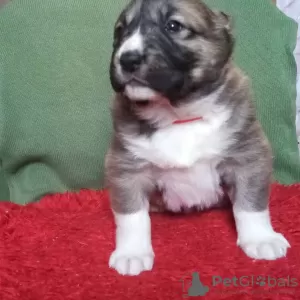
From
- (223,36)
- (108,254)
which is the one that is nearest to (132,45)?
(223,36)

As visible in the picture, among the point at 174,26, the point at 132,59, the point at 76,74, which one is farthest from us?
the point at 76,74

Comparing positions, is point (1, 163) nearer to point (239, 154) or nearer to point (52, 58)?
point (52, 58)

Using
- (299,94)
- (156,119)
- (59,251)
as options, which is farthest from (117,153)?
(299,94)

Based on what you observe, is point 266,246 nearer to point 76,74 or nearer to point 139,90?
point 139,90

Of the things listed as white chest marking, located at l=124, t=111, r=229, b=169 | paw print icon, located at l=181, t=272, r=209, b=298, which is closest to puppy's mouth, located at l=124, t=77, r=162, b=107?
white chest marking, located at l=124, t=111, r=229, b=169

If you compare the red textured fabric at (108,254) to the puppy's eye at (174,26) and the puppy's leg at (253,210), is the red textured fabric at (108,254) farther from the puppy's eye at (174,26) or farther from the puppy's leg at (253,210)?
the puppy's eye at (174,26)

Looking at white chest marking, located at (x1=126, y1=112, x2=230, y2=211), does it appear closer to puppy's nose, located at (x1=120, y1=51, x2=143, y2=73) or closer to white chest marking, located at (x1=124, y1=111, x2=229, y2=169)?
white chest marking, located at (x1=124, y1=111, x2=229, y2=169)

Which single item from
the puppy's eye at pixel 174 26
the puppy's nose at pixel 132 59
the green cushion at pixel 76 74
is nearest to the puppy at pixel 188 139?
the puppy's eye at pixel 174 26
